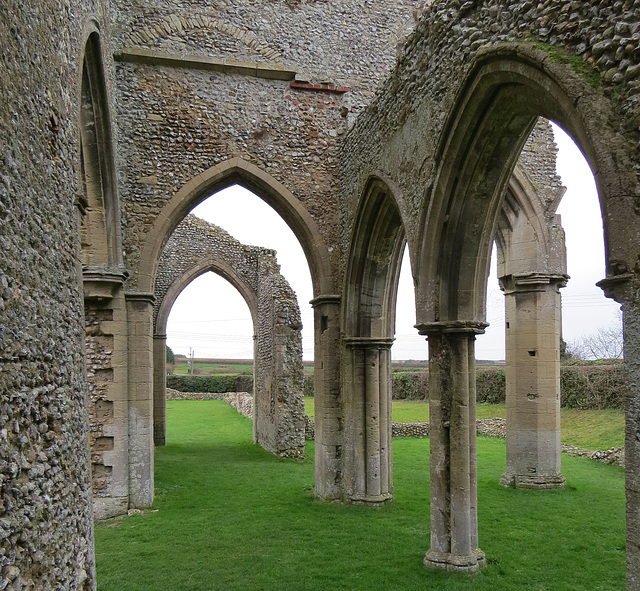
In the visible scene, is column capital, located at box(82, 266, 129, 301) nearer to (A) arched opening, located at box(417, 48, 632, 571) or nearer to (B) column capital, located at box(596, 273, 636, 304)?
(A) arched opening, located at box(417, 48, 632, 571)

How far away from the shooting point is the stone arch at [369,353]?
8.59 meters

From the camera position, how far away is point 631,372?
10.7 ft

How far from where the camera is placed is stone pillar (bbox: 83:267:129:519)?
830 cm

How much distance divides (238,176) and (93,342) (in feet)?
10.8

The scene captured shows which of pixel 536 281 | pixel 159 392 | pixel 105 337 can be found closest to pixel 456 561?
pixel 536 281

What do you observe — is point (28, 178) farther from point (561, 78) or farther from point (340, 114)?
point (340, 114)

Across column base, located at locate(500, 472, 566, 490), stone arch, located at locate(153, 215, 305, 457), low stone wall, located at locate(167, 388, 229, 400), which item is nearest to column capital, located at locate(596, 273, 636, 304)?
column base, located at locate(500, 472, 566, 490)

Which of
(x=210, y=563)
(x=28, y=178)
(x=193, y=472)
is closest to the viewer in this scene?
(x=28, y=178)

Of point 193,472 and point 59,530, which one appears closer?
point 59,530

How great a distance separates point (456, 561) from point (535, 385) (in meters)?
4.13

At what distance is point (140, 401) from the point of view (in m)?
8.66

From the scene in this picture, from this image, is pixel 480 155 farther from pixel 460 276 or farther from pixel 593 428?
pixel 593 428

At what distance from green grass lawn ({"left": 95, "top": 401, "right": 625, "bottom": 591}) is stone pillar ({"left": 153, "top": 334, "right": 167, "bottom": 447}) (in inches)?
150

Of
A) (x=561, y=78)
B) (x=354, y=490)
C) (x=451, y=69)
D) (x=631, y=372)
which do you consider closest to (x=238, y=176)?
(x=451, y=69)
